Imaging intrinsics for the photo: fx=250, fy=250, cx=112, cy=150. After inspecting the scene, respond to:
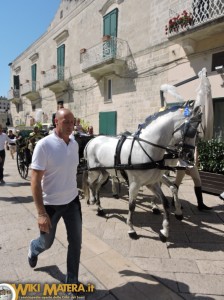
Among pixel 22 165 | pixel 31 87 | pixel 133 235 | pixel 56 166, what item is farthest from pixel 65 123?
pixel 31 87

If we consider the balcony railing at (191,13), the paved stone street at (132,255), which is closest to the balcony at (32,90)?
the balcony railing at (191,13)

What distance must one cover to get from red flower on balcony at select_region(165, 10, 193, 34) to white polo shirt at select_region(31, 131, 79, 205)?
778 cm

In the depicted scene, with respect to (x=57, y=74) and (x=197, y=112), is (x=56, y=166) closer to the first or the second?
(x=197, y=112)

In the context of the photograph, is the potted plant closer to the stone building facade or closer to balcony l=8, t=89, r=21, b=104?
the stone building facade

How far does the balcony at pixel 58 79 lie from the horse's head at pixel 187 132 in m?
14.5

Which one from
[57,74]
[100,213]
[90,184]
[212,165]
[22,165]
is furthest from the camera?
[57,74]

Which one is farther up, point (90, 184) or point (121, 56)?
point (121, 56)

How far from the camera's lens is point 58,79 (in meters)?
16.9

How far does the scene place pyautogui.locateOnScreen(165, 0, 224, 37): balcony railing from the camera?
764 centimetres

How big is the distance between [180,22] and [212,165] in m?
5.27

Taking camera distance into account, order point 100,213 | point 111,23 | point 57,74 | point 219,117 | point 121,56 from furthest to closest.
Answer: point 57,74
point 111,23
point 121,56
point 219,117
point 100,213

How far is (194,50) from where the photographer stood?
8.77 m

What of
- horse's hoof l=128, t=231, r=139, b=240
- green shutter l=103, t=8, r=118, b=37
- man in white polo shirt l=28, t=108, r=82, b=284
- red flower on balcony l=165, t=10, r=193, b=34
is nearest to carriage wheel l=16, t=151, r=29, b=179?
horse's hoof l=128, t=231, r=139, b=240

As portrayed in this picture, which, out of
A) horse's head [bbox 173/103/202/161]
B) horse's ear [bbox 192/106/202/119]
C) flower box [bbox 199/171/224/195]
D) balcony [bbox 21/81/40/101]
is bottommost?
flower box [bbox 199/171/224/195]
